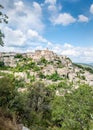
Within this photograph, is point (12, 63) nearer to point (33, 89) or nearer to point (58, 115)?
point (33, 89)

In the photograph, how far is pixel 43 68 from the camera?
376 ft

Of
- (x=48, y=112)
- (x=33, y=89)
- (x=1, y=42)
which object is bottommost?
(x=48, y=112)

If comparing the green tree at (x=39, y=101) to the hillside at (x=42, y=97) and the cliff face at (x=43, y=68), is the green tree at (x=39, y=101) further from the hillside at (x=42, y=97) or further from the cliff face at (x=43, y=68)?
the cliff face at (x=43, y=68)

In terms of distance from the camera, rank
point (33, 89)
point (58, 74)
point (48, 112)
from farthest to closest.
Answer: point (58, 74) → point (33, 89) → point (48, 112)

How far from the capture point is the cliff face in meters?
103

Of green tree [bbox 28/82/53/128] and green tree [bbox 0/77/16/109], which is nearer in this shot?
green tree [bbox 0/77/16/109]

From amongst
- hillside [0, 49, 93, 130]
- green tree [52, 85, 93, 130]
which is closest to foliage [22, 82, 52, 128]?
hillside [0, 49, 93, 130]

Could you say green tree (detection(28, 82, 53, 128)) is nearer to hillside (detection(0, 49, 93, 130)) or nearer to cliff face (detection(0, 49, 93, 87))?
hillside (detection(0, 49, 93, 130))

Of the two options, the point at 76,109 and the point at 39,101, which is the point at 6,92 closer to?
the point at 76,109

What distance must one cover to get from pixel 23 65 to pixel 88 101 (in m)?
95.5

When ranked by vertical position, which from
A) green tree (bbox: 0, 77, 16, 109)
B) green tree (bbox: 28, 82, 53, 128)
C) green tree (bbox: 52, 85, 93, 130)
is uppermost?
green tree (bbox: 0, 77, 16, 109)

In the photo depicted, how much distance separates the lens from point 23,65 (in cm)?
11756

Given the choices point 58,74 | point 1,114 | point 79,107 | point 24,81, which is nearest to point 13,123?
point 1,114

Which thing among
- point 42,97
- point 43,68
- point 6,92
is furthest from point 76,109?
point 43,68
